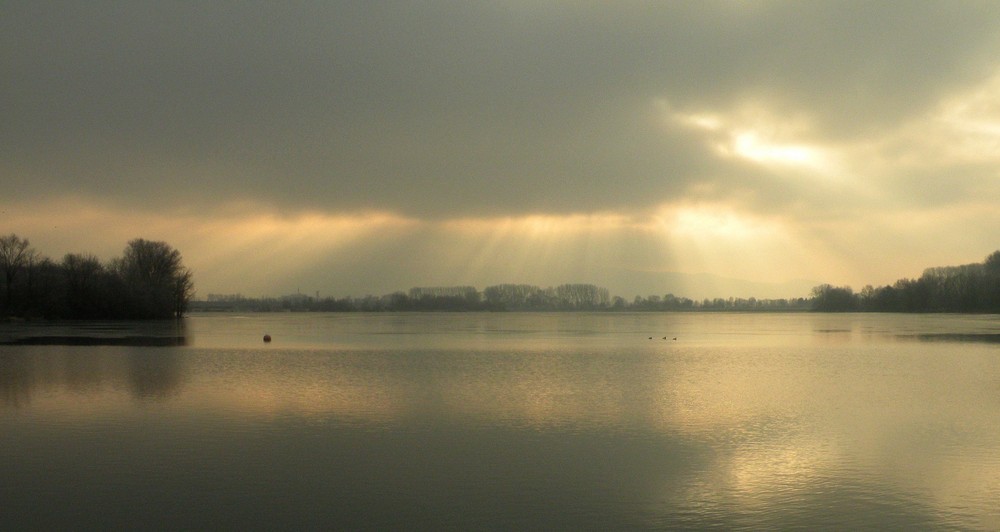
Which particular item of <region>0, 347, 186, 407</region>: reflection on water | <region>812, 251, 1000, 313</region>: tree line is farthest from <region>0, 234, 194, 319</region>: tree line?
<region>812, 251, 1000, 313</region>: tree line

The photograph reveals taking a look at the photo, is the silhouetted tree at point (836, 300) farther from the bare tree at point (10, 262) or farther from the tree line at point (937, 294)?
the bare tree at point (10, 262)

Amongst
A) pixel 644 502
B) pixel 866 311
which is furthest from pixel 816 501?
pixel 866 311

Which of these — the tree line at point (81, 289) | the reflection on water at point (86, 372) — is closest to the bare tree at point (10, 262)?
the tree line at point (81, 289)

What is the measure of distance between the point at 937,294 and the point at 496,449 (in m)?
128

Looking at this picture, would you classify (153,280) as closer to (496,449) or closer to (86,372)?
(86,372)

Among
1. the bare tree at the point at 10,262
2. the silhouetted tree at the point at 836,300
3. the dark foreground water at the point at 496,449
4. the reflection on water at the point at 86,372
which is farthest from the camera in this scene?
the silhouetted tree at the point at 836,300

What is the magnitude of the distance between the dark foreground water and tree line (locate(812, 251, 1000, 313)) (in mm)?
101807

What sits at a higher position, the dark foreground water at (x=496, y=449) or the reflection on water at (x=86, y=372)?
the reflection on water at (x=86, y=372)

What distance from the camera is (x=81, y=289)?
251 feet

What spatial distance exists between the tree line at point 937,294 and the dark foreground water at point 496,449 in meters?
102

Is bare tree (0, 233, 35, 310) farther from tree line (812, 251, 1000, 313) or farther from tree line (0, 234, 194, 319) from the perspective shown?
tree line (812, 251, 1000, 313)

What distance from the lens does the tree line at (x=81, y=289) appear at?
73.0m

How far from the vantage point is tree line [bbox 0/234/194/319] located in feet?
240

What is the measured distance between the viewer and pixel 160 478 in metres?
9.88
